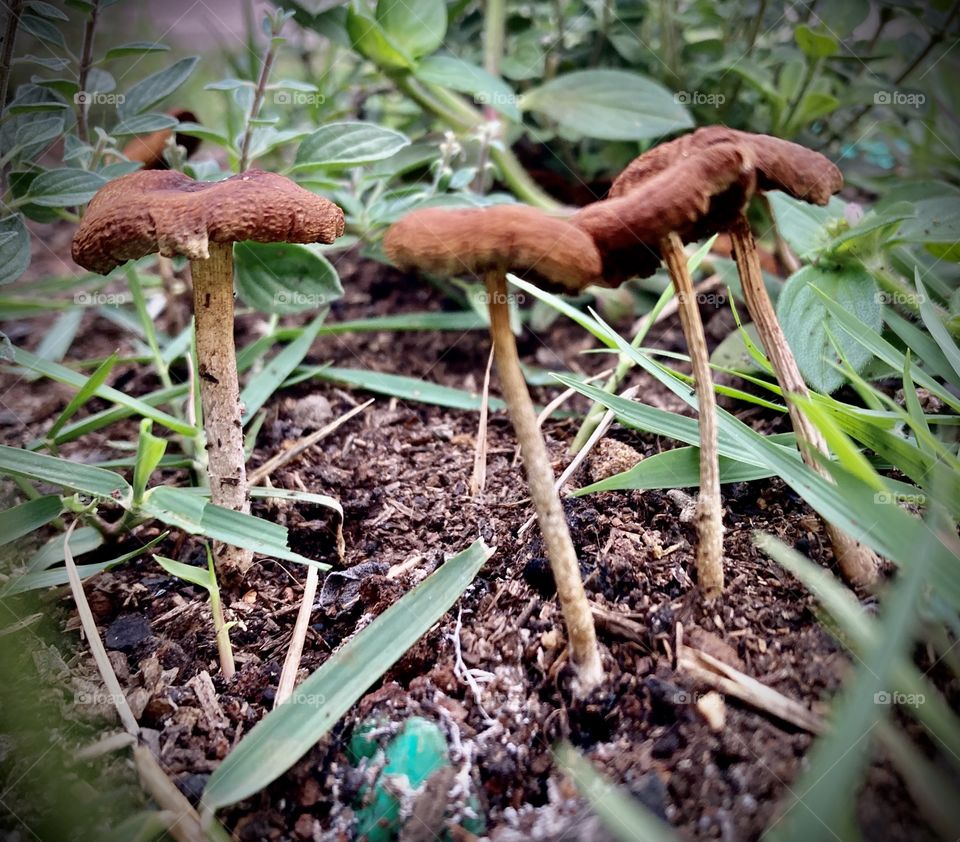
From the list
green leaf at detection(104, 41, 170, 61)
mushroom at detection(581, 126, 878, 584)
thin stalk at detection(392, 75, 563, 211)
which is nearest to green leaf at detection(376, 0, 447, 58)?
thin stalk at detection(392, 75, 563, 211)

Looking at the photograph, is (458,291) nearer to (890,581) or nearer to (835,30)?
(835,30)

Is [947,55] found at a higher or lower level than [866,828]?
higher

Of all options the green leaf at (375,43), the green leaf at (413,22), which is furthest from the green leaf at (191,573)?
the green leaf at (413,22)

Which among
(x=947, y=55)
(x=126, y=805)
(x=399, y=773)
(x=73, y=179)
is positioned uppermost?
(x=947, y=55)

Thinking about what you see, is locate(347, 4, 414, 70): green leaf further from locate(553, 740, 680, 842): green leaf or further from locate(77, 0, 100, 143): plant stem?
locate(553, 740, 680, 842): green leaf

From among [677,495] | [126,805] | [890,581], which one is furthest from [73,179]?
[890,581]

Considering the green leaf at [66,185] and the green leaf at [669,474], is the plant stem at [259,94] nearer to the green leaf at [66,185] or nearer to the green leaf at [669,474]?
the green leaf at [66,185]

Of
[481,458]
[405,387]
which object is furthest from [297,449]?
[481,458]

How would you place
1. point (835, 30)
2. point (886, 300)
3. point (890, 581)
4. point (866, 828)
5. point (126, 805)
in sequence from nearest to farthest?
point (866, 828)
point (126, 805)
point (890, 581)
point (886, 300)
point (835, 30)

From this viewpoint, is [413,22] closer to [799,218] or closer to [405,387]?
[405,387]

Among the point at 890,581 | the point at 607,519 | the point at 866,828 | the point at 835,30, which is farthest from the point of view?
the point at 835,30
